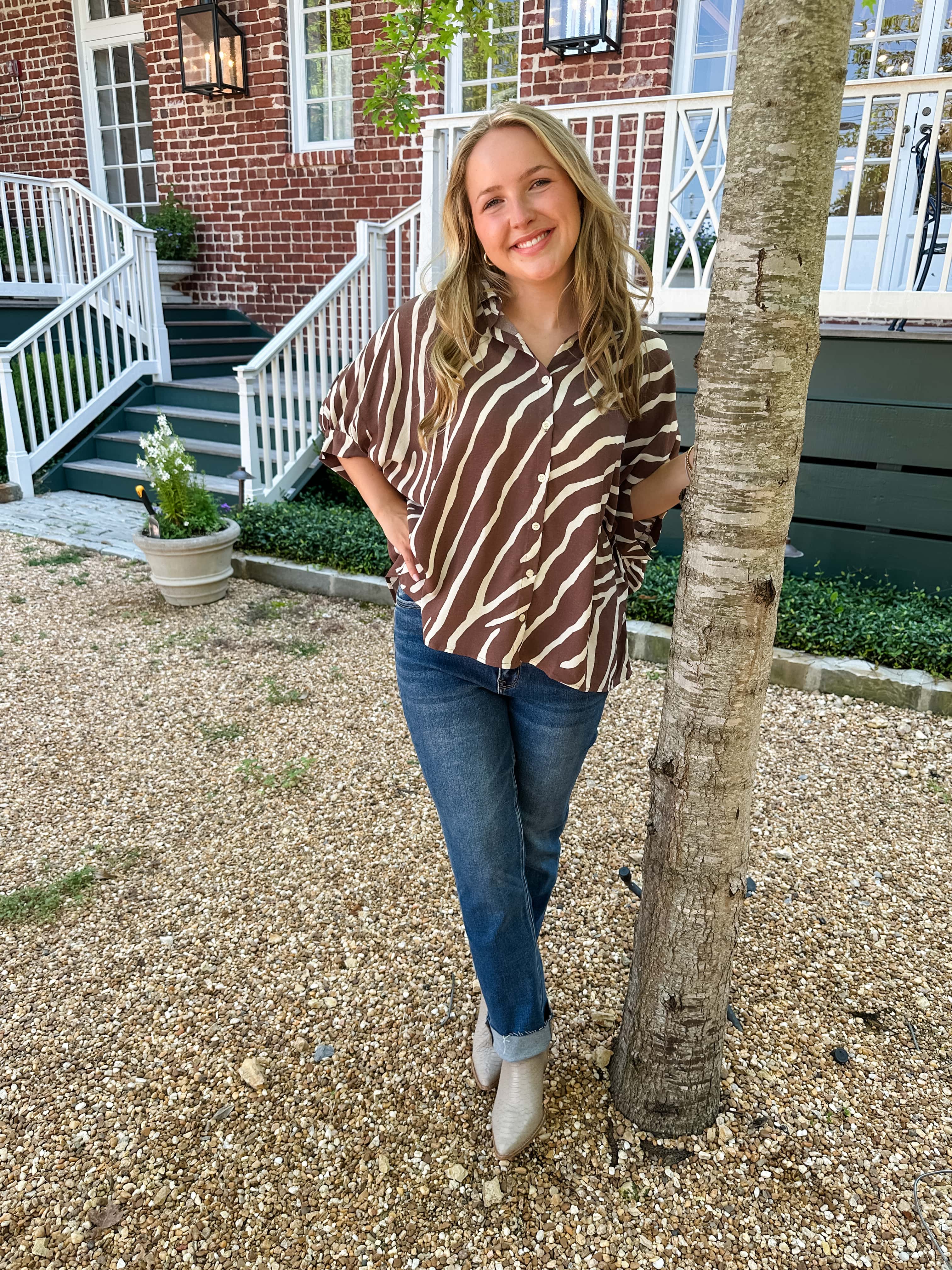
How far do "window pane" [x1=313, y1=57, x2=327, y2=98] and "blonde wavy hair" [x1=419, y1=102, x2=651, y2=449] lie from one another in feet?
24.2

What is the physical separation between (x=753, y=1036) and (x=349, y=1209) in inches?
37.5

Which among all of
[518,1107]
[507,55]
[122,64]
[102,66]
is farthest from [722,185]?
[102,66]

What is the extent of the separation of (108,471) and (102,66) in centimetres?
527

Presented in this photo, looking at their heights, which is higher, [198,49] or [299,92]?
[198,49]

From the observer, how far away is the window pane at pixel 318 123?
7.54m

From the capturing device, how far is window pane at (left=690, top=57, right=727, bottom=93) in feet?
19.3

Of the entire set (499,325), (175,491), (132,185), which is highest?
(132,185)

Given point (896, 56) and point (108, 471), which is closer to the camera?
point (896, 56)

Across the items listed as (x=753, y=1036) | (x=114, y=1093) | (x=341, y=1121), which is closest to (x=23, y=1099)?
(x=114, y=1093)

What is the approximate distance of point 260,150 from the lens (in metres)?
7.81

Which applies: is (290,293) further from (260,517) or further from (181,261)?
(260,517)

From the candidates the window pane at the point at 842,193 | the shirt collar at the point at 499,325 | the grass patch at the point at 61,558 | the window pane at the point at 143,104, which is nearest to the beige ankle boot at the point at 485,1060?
the shirt collar at the point at 499,325

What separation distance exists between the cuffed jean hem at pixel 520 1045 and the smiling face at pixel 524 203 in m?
1.36

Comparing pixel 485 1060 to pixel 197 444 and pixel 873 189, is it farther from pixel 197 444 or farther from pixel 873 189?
pixel 873 189
